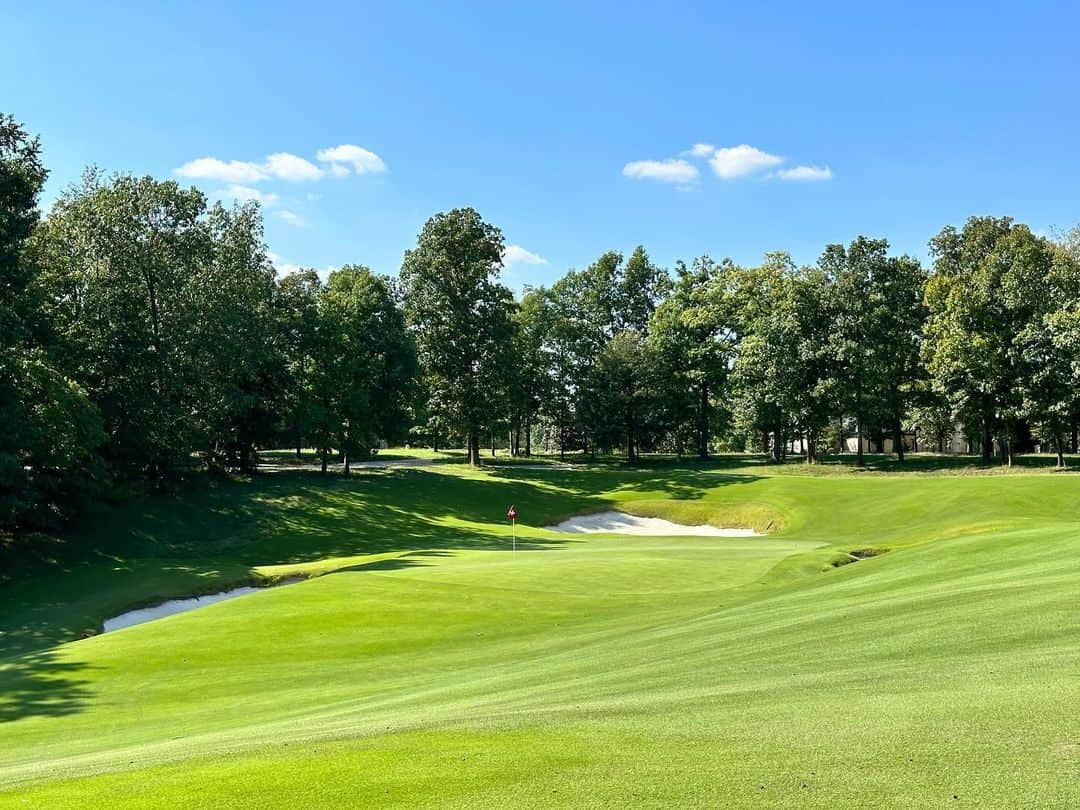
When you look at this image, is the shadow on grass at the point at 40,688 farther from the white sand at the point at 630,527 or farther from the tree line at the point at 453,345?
the white sand at the point at 630,527

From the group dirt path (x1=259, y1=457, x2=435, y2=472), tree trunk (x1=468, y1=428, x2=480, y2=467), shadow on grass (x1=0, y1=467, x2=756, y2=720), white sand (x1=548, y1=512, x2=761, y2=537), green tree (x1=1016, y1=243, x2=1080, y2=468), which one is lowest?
white sand (x1=548, y1=512, x2=761, y2=537)

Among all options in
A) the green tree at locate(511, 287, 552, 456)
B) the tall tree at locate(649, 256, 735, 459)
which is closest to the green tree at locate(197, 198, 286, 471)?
the green tree at locate(511, 287, 552, 456)

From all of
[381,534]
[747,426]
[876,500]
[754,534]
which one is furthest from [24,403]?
[747,426]

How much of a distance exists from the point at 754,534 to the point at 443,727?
130 feet

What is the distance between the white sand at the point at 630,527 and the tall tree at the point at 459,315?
18.2 m

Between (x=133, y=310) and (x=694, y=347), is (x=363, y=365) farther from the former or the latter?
(x=694, y=347)

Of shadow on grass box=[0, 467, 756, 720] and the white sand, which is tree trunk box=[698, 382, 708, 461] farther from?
the white sand

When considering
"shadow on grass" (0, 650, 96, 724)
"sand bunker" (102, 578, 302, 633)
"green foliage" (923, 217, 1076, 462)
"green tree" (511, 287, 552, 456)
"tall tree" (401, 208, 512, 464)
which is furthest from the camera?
"green tree" (511, 287, 552, 456)

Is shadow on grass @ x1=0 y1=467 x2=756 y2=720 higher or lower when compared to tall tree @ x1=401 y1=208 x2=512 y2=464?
lower

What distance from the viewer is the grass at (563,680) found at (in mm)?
6566

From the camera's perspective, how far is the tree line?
133 ft

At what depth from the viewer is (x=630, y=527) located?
5047 cm

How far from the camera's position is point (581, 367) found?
83875mm

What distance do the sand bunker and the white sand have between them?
966 inches
